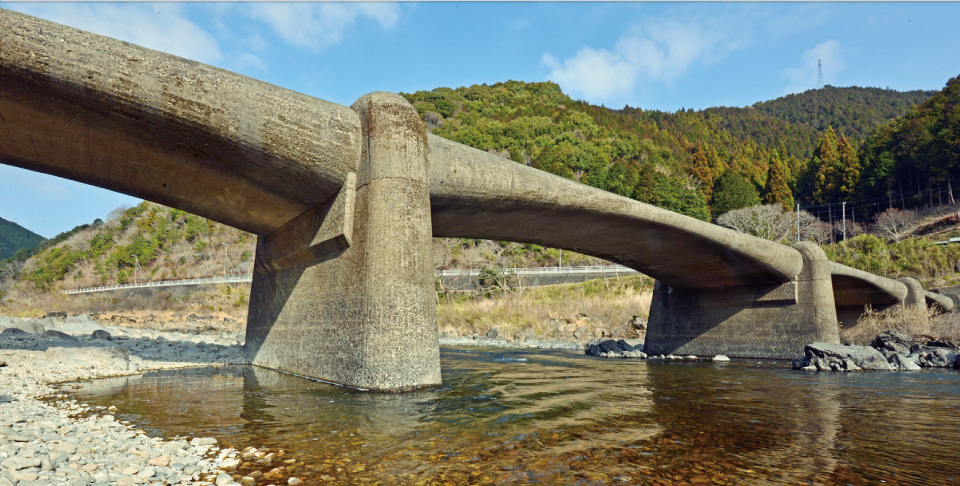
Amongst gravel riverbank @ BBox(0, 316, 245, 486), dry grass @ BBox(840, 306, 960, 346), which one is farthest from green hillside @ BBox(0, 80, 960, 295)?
gravel riverbank @ BBox(0, 316, 245, 486)

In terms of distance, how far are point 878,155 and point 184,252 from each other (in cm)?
9786

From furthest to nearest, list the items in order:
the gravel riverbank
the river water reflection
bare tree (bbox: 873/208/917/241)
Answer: bare tree (bbox: 873/208/917/241) → the river water reflection → the gravel riverbank

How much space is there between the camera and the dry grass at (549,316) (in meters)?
29.0

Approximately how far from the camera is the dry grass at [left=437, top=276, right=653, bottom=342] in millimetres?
28969

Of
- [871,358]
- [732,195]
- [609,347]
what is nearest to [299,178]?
[609,347]

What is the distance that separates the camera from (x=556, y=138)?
286ft

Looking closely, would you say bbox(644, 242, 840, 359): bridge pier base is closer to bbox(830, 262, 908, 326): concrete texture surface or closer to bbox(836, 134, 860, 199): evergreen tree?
bbox(830, 262, 908, 326): concrete texture surface

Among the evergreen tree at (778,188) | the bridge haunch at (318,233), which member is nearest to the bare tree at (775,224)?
the evergreen tree at (778,188)

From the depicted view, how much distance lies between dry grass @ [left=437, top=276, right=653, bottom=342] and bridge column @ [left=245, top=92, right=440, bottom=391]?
1847 cm

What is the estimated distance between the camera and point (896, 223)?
56344 mm

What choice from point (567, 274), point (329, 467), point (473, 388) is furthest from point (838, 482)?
point (567, 274)

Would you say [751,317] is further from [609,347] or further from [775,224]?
[775,224]

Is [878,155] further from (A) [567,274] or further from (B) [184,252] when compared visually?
(B) [184,252]

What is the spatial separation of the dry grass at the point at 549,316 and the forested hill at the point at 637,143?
116 ft
